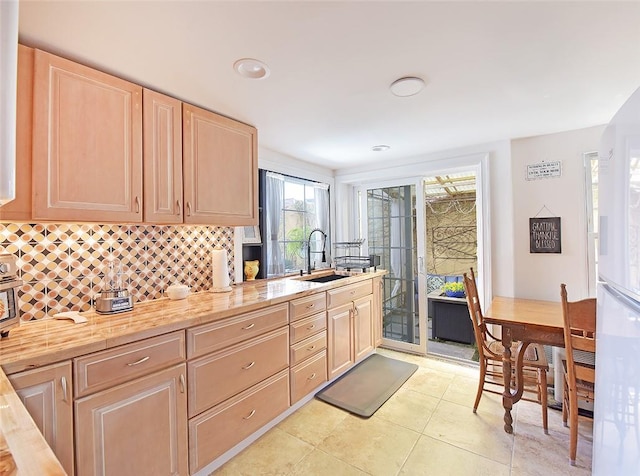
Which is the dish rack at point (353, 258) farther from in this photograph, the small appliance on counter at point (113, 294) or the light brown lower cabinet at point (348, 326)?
the small appliance on counter at point (113, 294)

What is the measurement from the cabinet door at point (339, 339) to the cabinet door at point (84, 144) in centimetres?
174

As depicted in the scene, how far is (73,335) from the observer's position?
1.27m

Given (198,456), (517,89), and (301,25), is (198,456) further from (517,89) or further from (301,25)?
(517,89)

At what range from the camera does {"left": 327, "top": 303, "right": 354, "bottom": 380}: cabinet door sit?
2.58 m

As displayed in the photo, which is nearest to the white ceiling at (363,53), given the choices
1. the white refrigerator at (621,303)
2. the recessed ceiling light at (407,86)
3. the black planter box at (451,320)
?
the recessed ceiling light at (407,86)

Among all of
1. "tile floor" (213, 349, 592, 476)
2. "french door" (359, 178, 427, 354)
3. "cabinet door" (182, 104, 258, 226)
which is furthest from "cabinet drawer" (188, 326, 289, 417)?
"french door" (359, 178, 427, 354)

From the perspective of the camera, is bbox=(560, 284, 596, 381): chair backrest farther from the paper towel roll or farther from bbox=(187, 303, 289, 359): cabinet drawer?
the paper towel roll

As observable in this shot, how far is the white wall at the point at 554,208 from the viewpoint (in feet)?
8.27

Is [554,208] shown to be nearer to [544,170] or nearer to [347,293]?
[544,170]

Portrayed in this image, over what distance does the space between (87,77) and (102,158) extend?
40 centimetres

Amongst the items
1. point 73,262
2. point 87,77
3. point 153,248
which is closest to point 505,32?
point 87,77

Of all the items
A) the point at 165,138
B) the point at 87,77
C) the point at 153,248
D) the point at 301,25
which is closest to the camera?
the point at 301,25

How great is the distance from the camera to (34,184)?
1.32 m

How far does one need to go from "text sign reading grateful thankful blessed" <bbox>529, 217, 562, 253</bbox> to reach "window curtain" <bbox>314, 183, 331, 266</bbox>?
2132 millimetres
